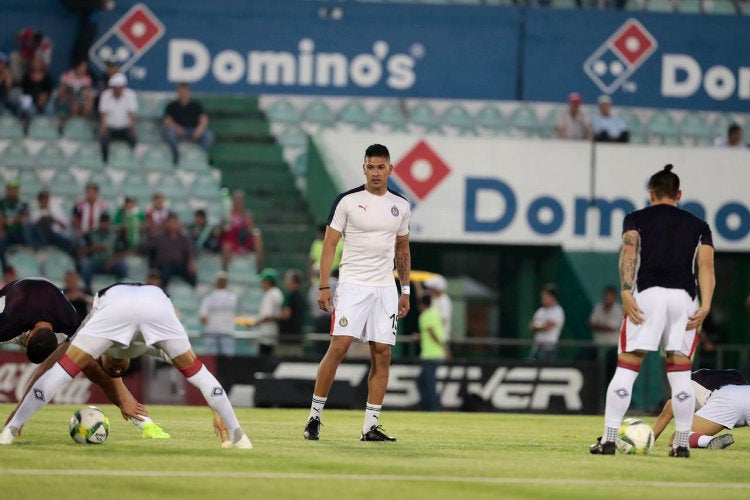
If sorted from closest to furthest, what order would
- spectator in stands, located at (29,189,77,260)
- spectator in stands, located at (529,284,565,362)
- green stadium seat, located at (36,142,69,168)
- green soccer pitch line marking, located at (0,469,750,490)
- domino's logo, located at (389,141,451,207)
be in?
green soccer pitch line marking, located at (0,469,750,490) < spectator in stands, located at (529,284,565,362) < spectator in stands, located at (29,189,77,260) < domino's logo, located at (389,141,451,207) < green stadium seat, located at (36,142,69,168)

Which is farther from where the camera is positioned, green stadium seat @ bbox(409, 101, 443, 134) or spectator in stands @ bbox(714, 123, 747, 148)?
green stadium seat @ bbox(409, 101, 443, 134)

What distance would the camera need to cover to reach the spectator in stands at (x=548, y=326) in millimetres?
22703

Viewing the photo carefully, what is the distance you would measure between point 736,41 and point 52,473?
73.6 ft

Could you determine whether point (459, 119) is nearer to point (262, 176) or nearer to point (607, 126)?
point (607, 126)

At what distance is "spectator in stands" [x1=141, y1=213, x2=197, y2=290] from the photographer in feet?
75.0

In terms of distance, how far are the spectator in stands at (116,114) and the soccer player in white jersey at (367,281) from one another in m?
14.4

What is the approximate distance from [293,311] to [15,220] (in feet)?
16.0

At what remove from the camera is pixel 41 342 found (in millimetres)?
10367

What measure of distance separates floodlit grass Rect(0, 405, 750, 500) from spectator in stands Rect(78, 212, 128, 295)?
31.6 ft

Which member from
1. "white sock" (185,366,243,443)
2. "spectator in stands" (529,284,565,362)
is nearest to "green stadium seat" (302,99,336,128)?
"spectator in stands" (529,284,565,362)

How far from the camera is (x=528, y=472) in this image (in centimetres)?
914

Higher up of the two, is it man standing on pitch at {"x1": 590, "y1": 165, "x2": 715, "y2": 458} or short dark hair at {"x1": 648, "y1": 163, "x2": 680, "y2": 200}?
short dark hair at {"x1": 648, "y1": 163, "x2": 680, "y2": 200}

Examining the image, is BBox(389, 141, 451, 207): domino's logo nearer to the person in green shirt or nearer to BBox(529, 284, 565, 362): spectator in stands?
BBox(529, 284, 565, 362): spectator in stands

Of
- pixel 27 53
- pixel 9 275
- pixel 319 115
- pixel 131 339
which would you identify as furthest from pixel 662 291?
pixel 27 53
